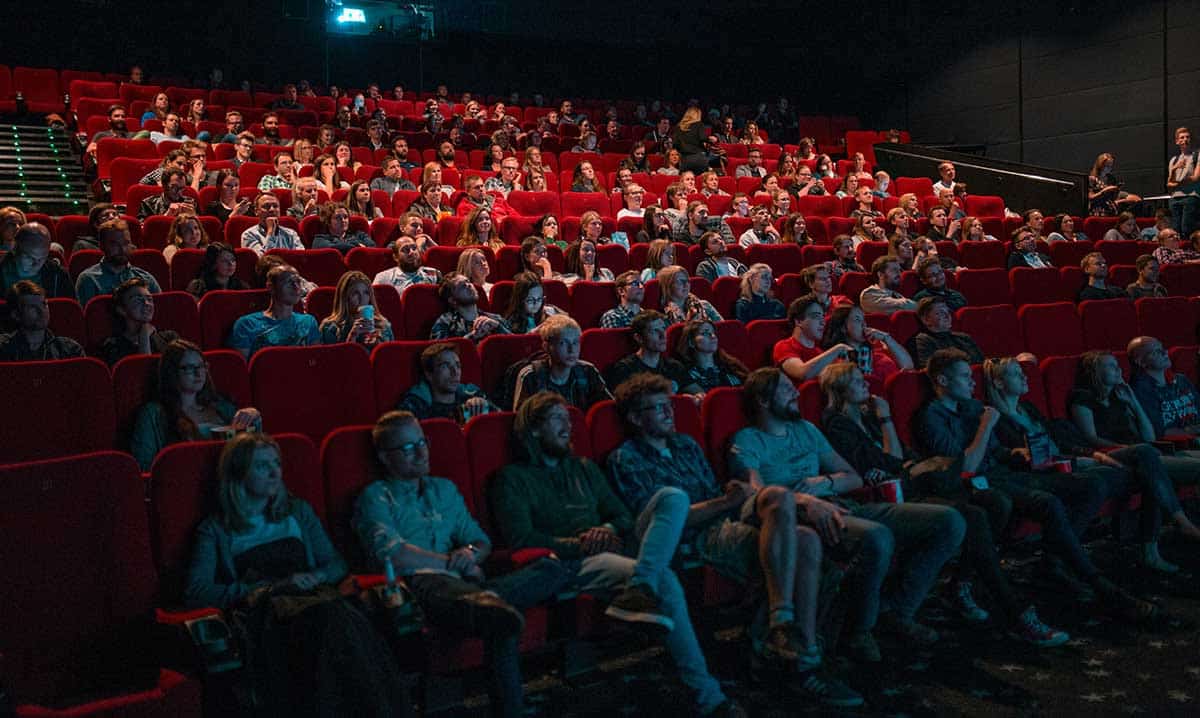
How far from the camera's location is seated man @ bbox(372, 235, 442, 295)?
2848 mm

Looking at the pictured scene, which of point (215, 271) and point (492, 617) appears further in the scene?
point (215, 271)

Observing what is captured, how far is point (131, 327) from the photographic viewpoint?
207cm

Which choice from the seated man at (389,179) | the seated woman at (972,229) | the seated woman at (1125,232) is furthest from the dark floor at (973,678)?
the seated woman at (1125,232)

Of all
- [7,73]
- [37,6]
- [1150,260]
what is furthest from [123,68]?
[1150,260]

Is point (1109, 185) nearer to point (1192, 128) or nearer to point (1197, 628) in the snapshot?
point (1192, 128)

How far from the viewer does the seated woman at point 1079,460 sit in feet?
6.86

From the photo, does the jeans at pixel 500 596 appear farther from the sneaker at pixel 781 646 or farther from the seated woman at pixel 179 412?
the seated woman at pixel 179 412

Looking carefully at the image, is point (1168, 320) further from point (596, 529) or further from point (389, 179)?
point (389, 179)

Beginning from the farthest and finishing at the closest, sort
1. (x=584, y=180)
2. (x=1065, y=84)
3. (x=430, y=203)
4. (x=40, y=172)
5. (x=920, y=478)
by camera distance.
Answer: (x=1065, y=84)
(x=584, y=180)
(x=40, y=172)
(x=430, y=203)
(x=920, y=478)

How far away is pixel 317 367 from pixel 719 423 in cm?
82

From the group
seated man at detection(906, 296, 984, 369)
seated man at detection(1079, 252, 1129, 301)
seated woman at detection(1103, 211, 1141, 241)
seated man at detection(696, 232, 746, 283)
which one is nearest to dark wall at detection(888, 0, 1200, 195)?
seated woman at detection(1103, 211, 1141, 241)

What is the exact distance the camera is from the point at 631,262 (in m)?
3.47

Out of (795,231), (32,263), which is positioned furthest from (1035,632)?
(795,231)

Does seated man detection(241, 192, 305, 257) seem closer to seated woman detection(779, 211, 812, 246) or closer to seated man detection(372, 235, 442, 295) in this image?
seated man detection(372, 235, 442, 295)
